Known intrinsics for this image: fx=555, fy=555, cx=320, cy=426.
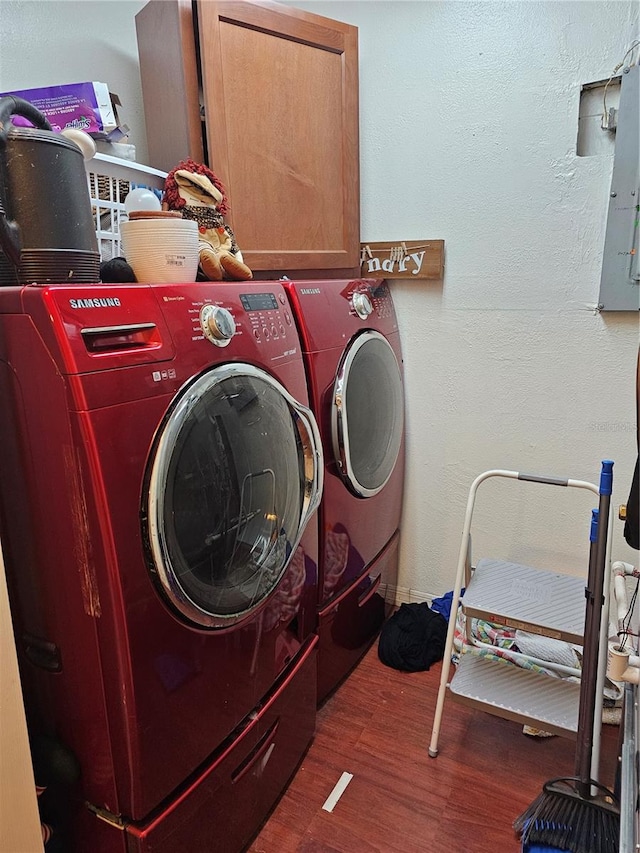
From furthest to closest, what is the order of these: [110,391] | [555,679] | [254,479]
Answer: [555,679], [254,479], [110,391]

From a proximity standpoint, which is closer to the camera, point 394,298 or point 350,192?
point 350,192

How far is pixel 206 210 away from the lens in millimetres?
1408

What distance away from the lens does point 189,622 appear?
3.25ft

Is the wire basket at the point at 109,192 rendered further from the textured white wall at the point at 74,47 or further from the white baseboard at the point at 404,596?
the white baseboard at the point at 404,596

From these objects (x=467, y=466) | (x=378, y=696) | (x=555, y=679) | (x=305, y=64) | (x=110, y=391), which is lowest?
(x=378, y=696)

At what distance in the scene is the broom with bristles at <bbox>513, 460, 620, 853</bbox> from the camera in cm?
113

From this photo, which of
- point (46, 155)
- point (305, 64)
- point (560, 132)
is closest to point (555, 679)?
point (560, 132)

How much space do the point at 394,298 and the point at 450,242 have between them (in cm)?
27

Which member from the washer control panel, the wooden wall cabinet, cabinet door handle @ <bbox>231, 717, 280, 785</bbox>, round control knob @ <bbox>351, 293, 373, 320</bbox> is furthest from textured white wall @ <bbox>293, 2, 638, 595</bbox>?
cabinet door handle @ <bbox>231, 717, 280, 785</bbox>

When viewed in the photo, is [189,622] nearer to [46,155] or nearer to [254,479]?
[254,479]

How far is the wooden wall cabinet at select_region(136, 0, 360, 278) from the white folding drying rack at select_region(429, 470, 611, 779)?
3.11ft

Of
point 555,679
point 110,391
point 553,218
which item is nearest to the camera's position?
point 110,391

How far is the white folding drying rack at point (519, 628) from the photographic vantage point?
54.4 inches

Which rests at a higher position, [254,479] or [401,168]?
[401,168]
